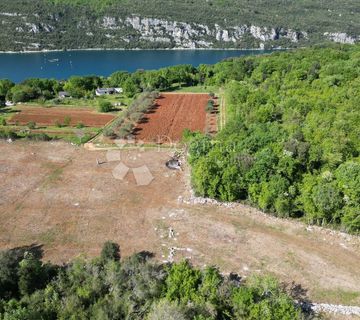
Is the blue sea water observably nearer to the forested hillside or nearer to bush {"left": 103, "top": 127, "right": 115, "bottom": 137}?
bush {"left": 103, "top": 127, "right": 115, "bottom": 137}

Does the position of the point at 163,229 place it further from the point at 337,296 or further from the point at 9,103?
the point at 9,103

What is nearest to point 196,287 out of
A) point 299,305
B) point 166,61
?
point 299,305

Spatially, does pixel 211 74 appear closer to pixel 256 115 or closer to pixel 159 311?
pixel 256 115

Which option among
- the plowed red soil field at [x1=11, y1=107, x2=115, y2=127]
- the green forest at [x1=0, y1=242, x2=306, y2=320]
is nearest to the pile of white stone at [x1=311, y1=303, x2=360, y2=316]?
the green forest at [x1=0, y1=242, x2=306, y2=320]

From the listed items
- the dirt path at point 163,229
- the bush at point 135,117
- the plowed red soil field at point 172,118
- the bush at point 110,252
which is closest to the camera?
the bush at point 110,252

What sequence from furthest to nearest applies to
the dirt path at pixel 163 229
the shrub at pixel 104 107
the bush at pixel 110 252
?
the shrub at pixel 104 107, the dirt path at pixel 163 229, the bush at pixel 110 252

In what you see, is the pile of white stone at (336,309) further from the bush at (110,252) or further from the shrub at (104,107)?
the shrub at (104,107)

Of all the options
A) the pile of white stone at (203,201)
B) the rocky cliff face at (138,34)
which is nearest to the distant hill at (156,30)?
the rocky cliff face at (138,34)
